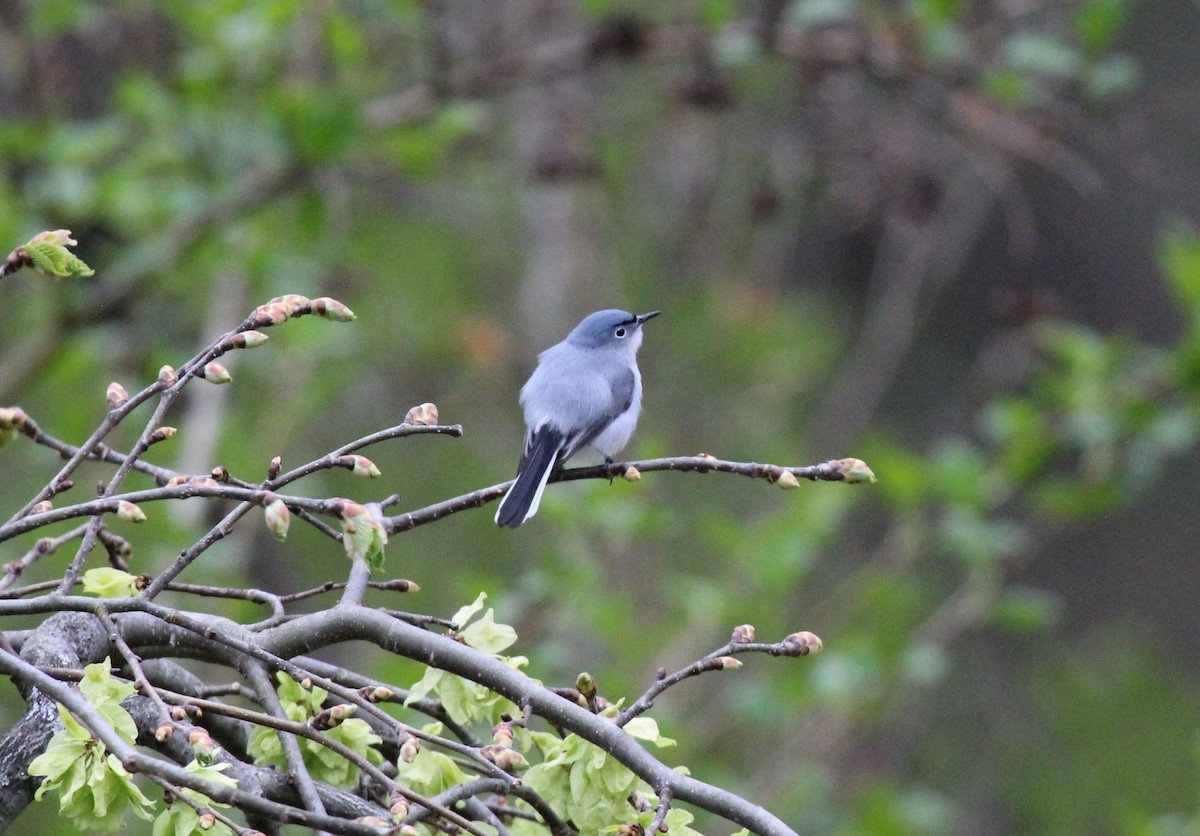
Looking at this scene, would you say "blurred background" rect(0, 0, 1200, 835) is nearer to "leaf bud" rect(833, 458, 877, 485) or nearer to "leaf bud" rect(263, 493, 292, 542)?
"leaf bud" rect(833, 458, 877, 485)

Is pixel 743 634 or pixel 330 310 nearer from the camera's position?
pixel 330 310

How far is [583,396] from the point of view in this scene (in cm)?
364

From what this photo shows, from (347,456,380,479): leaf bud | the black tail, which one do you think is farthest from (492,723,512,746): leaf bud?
the black tail

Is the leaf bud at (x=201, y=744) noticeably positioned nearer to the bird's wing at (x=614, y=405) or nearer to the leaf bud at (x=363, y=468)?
the leaf bud at (x=363, y=468)

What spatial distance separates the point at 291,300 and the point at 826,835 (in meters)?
5.37

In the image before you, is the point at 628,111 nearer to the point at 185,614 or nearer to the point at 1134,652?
the point at 1134,652

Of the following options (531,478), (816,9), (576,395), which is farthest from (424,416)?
(816,9)

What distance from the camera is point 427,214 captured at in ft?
27.3

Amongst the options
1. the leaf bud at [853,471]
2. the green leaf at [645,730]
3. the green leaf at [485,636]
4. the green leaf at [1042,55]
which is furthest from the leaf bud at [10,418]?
the green leaf at [1042,55]

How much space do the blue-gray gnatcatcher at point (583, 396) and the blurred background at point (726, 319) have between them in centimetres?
33

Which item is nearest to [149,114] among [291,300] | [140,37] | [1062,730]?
[140,37]

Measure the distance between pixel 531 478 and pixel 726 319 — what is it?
15.9 feet

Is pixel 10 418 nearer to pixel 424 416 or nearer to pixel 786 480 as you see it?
pixel 424 416

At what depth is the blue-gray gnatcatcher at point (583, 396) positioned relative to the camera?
132 inches
